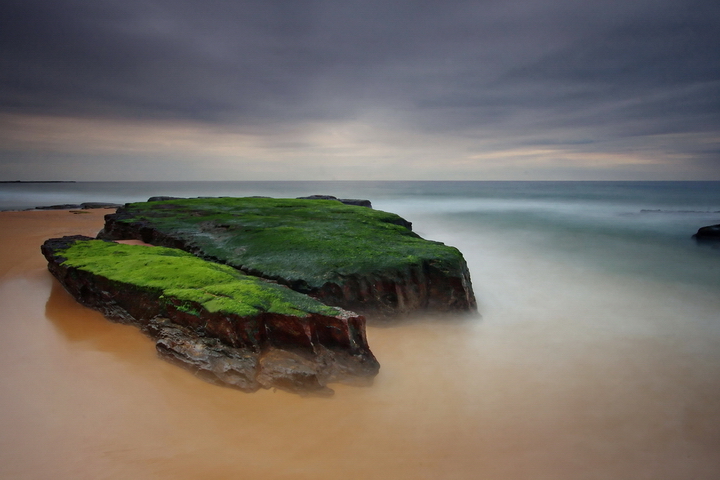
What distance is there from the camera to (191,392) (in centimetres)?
447

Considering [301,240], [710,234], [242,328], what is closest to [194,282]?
[242,328]

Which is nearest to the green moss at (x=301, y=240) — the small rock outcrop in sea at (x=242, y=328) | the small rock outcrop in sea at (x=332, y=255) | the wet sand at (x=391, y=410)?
the small rock outcrop in sea at (x=332, y=255)

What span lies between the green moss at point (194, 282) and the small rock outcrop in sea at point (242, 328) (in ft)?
0.05

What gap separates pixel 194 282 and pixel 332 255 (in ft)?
9.83

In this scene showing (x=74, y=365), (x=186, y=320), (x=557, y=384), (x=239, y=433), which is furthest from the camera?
(x=557, y=384)

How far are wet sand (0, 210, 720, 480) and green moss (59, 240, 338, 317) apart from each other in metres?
0.76

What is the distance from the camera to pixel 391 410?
15.5 feet

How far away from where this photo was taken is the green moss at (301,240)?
7648 mm

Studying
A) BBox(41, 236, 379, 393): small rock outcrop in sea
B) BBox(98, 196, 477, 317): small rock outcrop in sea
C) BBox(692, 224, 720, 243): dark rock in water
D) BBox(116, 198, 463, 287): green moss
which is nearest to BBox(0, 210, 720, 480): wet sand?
BBox(41, 236, 379, 393): small rock outcrop in sea

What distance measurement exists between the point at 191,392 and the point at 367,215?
9.43 meters

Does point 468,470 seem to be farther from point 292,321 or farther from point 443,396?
point 292,321

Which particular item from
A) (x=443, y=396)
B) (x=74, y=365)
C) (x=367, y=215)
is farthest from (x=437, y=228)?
(x=74, y=365)

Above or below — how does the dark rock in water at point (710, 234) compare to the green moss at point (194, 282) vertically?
below

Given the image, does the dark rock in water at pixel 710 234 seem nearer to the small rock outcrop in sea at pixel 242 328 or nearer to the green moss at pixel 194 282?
the small rock outcrop in sea at pixel 242 328
